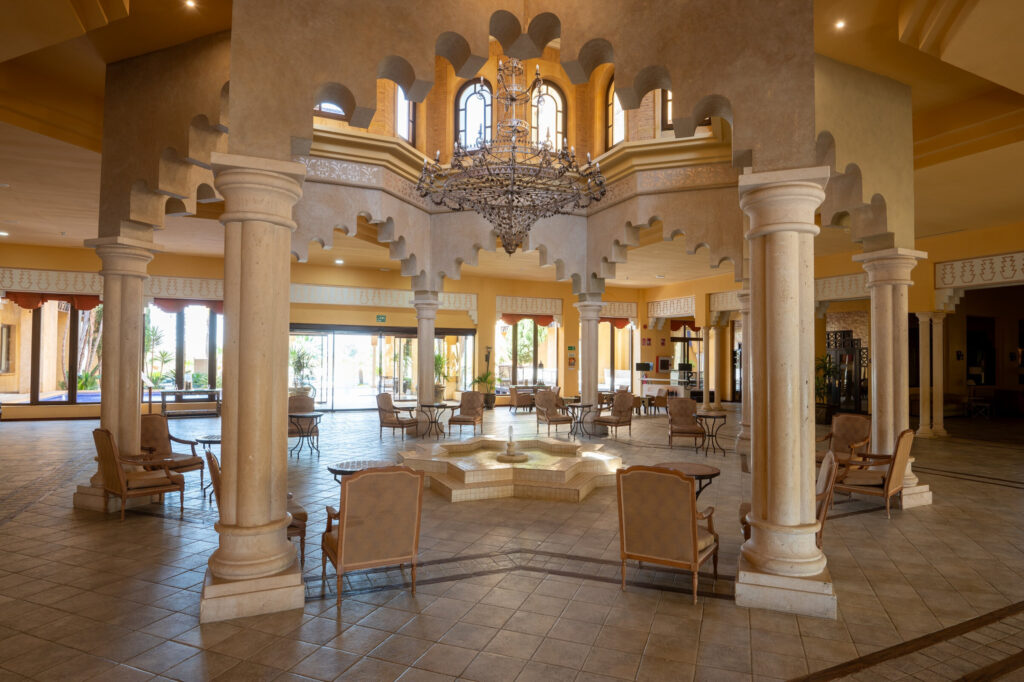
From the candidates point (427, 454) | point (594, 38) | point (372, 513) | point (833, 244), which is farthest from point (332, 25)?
point (833, 244)

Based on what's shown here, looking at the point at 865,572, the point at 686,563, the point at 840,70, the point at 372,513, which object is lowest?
the point at 865,572

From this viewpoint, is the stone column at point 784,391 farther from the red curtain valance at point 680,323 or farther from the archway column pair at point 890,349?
the red curtain valance at point 680,323

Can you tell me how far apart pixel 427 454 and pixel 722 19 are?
6395mm

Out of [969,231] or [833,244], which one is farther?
[833,244]

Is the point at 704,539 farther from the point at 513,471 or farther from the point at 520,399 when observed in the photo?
the point at 520,399

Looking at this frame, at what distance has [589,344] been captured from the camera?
12.2 m

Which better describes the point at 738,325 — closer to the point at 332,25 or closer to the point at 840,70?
the point at 840,70

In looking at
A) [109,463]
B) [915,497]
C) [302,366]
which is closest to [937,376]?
[915,497]

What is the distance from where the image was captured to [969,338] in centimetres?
1828

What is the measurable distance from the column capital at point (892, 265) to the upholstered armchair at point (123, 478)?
27.4ft

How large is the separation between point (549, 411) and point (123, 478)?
7.54m

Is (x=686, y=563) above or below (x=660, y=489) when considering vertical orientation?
below

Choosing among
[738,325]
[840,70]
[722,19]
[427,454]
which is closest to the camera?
[722,19]

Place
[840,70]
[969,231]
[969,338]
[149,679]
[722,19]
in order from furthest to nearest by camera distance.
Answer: [969,338] < [969,231] < [840,70] < [722,19] < [149,679]
